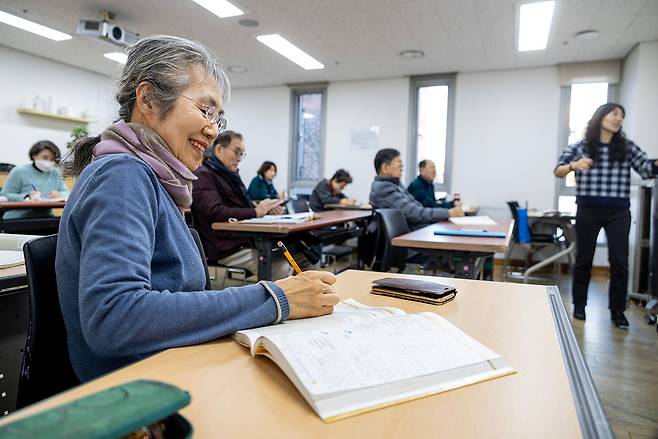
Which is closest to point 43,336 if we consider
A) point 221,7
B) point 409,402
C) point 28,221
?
point 409,402

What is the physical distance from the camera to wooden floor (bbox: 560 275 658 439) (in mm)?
1873

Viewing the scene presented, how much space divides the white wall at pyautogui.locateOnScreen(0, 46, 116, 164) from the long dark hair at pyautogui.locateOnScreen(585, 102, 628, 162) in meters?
5.57

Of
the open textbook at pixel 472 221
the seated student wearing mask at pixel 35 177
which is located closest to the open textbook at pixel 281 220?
the open textbook at pixel 472 221

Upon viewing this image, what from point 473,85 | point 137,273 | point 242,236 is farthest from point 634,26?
point 137,273

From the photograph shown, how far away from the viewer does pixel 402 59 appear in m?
5.95

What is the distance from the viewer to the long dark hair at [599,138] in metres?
3.08

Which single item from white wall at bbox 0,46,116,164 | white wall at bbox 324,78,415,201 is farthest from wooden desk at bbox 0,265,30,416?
white wall at bbox 324,78,415,201

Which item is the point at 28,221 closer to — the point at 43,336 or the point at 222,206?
the point at 222,206

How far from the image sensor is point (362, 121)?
7125 millimetres

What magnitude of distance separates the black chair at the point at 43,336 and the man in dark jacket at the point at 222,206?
204 centimetres

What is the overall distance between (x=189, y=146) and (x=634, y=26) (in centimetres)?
525

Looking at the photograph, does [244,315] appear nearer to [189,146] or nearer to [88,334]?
[88,334]

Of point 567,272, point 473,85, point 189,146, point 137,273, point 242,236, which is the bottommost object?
point 567,272

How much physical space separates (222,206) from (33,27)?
414cm
